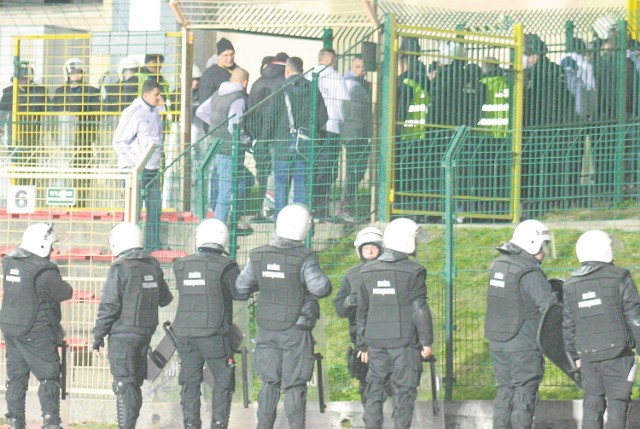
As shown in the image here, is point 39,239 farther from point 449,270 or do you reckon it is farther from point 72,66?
point 72,66

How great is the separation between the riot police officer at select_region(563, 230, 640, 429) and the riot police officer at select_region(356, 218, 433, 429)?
1213mm

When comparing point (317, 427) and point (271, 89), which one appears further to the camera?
point (271, 89)

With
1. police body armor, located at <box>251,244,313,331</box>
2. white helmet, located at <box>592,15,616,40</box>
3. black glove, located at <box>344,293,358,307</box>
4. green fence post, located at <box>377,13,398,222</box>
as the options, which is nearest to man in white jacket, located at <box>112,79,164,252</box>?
green fence post, located at <box>377,13,398,222</box>

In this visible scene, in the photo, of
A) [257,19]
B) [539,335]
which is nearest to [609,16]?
[257,19]

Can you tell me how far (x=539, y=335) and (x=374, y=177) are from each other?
12.9 ft

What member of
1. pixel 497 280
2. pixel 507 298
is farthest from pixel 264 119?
pixel 507 298

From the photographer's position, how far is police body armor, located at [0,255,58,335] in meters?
13.2

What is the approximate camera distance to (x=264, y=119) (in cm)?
1583

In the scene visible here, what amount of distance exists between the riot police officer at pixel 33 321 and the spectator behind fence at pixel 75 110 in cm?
492

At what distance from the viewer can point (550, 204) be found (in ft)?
47.3

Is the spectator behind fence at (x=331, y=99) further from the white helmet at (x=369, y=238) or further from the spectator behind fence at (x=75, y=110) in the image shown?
the spectator behind fence at (x=75, y=110)

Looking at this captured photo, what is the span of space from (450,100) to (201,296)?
509cm

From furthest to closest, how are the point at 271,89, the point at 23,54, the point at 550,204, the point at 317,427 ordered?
the point at 23,54 → the point at 271,89 → the point at 550,204 → the point at 317,427

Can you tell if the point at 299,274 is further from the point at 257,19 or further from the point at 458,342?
the point at 257,19
